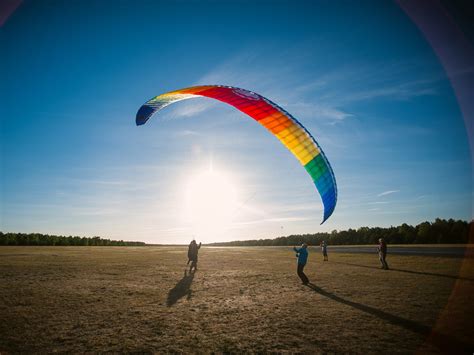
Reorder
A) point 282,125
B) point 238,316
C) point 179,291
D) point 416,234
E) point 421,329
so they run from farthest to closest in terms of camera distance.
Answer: point 416,234, point 282,125, point 179,291, point 238,316, point 421,329

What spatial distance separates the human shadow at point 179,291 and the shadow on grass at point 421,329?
225 inches

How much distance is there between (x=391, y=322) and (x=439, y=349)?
162cm

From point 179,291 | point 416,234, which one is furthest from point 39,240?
point 416,234

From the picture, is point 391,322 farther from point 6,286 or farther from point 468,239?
point 468,239

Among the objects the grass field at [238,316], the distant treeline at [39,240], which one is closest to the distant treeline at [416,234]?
the grass field at [238,316]

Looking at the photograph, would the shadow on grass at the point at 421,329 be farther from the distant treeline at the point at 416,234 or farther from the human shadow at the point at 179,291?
the distant treeline at the point at 416,234

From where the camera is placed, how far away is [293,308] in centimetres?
858

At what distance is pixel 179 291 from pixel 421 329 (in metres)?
8.48

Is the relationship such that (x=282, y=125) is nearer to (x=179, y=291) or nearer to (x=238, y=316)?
(x=238, y=316)

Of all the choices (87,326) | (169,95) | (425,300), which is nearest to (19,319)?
(87,326)

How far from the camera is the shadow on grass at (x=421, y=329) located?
5566 millimetres

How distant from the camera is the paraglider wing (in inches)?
458

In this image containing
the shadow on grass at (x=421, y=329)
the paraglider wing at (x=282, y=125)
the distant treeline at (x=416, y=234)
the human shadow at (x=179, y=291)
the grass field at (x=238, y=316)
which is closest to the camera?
the shadow on grass at (x=421, y=329)

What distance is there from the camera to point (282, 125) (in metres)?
12.1
